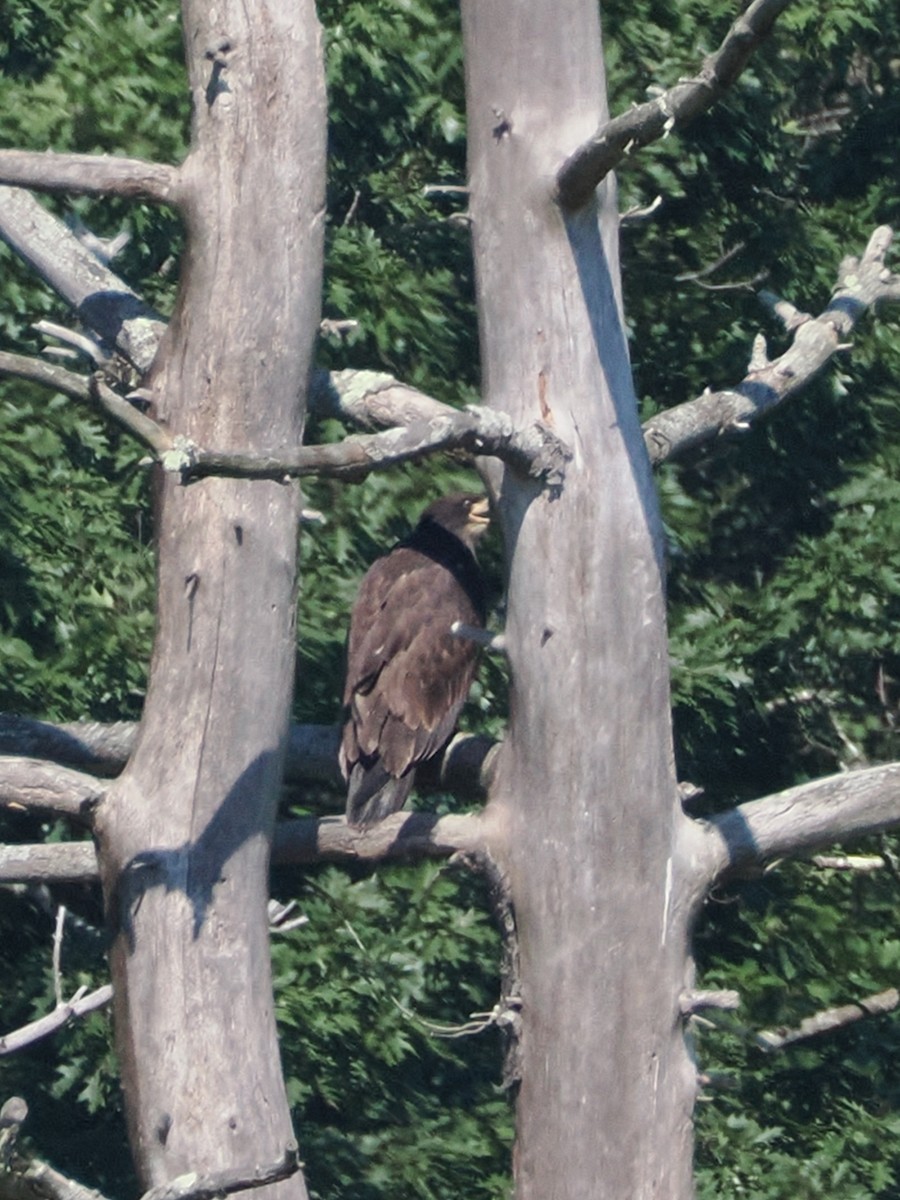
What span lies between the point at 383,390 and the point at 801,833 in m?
1.37

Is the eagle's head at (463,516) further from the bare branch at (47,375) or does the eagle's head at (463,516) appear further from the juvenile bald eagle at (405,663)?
the bare branch at (47,375)

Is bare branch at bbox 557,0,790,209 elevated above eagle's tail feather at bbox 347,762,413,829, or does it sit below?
above

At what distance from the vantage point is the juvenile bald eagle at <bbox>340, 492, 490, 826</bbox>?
5.09m

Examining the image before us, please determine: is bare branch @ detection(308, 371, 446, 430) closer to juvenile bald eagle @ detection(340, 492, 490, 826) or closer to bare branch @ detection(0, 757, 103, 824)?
juvenile bald eagle @ detection(340, 492, 490, 826)

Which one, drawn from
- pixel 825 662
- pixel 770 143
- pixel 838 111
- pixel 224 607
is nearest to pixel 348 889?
pixel 825 662

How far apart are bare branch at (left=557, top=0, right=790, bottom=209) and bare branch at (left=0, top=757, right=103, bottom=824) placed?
158 centimetres

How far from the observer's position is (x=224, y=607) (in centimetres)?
432

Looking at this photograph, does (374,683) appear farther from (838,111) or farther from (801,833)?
(838,111)

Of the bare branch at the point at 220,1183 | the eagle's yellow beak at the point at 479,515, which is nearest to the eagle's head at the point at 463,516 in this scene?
the eagle's yellow beak at the point at 479,515

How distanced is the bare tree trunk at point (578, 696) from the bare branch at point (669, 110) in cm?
12

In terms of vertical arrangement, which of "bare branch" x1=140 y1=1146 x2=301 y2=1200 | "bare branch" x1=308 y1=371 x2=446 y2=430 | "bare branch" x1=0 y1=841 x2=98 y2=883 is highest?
"bare branch" x1=308 y1=371 x2=446 y2=430

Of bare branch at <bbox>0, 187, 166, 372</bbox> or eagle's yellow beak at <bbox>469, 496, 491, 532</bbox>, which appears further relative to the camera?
eagle's yellow beak at <bbox>469, 496, 491, 532</bbox>

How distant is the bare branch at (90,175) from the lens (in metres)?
4.45

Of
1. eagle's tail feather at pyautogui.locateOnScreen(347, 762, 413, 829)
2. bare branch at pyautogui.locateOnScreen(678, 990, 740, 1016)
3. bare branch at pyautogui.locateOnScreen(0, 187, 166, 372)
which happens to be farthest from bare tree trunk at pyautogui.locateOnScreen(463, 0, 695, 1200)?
bare branch at pyautogui.locateOnScreen(0, 187, 166, 372)
